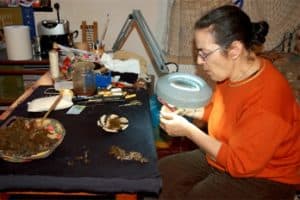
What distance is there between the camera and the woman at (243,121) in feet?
3.65

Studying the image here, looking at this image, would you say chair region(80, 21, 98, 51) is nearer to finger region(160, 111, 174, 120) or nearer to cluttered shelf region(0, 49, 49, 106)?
cluttered shelf region(0, 49, 49, 106)

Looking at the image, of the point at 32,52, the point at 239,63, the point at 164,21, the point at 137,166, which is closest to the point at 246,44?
the point at 239,63

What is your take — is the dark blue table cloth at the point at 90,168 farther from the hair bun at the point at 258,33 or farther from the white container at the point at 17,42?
the white container at the point at 17,42

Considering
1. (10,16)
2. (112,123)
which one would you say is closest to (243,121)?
(112,123)

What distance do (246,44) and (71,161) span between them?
29.5 inches

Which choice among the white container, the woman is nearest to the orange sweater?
the woman

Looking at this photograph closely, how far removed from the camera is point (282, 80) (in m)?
1.20

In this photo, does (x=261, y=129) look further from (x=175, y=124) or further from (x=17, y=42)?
(x=17, y=42)

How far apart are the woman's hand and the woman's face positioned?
0.22m

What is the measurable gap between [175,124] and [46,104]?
23.4 inches

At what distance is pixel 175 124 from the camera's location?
125cm

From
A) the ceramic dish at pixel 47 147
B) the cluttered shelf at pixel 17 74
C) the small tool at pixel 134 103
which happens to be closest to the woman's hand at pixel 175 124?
the small tool at pixel 134 103

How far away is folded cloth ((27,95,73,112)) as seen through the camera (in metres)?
1.40

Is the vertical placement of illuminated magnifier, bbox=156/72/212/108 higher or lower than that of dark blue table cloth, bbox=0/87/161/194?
higher
